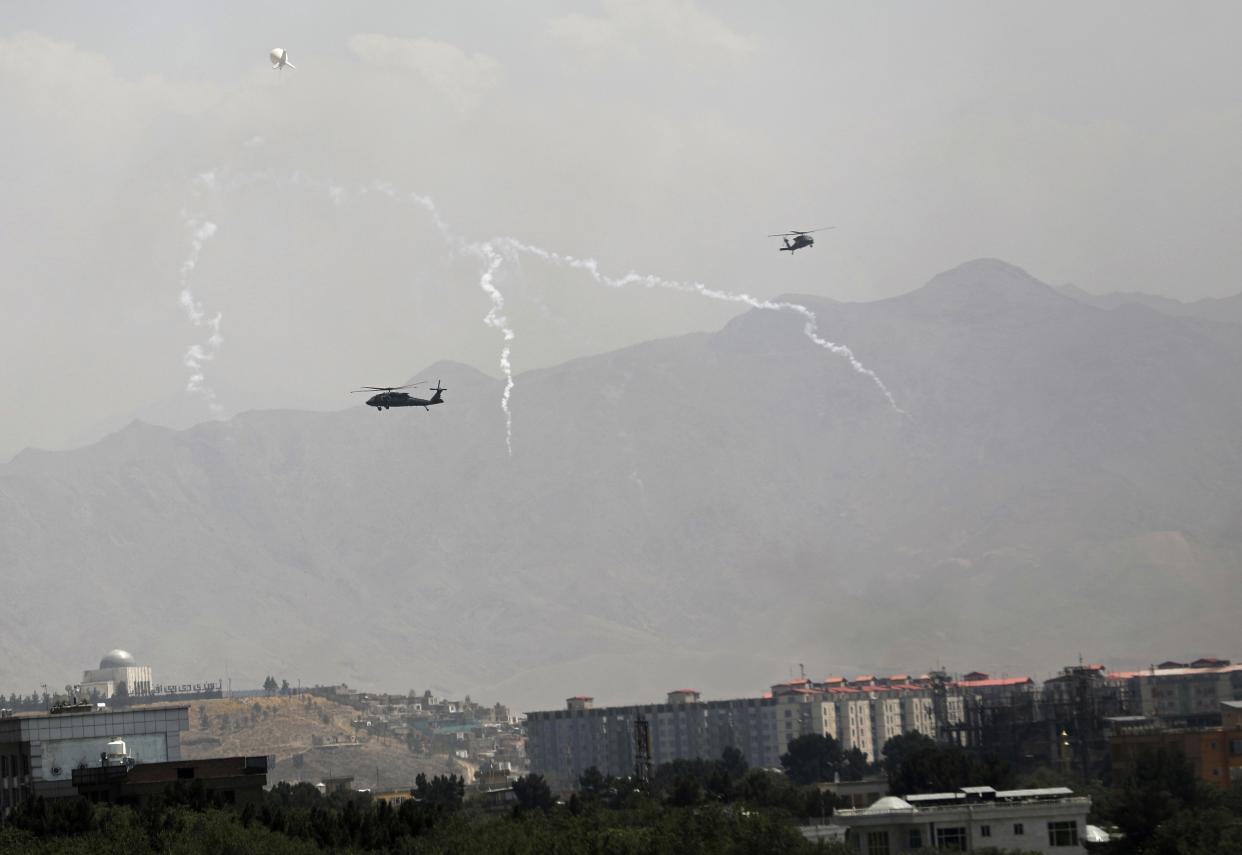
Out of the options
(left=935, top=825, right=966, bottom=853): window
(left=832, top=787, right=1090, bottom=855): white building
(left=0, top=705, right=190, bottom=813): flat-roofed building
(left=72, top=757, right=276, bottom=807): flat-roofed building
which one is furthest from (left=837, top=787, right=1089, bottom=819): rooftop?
(left=0, top=705, right=190, bottom=813): flat-roofed building

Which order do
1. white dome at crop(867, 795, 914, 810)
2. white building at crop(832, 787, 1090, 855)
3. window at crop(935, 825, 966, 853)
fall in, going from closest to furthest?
1. white building at crop(832, 787, 1090, 855)
2. window at crop(935, 825, 966, 853)
3. white dome at crop(867, 795, 914, 810)

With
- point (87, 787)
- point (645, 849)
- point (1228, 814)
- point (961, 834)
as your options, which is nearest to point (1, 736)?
point (87, 787)

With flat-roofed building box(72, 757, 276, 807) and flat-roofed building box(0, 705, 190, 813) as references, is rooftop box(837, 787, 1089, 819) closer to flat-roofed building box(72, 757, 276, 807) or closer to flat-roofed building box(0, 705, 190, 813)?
flat-roofed building box(72, 757, 276, 807)

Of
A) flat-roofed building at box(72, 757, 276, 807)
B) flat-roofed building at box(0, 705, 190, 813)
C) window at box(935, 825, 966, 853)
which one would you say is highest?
flat-roofed building at box(0, 705, 190, 813)

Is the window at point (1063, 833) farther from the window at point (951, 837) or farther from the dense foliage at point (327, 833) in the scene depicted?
the dense foliage at point (327, 833)

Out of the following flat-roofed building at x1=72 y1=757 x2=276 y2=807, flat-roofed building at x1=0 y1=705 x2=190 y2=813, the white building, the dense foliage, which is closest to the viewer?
the dense foliage

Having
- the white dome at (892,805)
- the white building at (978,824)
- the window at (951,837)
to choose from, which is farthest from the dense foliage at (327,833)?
the white dome at (892,805)

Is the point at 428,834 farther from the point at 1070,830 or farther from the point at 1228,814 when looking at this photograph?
the point at 1228,814

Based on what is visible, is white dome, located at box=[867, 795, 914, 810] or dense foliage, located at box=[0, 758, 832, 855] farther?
white dome, located at box=[867, 795, 914, 810]
